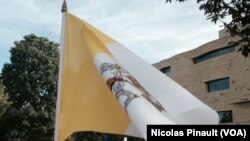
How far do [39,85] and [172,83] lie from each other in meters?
34.4

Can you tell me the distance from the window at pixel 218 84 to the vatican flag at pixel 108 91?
40.2 m

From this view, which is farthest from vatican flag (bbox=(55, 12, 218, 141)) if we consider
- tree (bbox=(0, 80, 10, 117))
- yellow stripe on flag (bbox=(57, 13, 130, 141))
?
tree (bbox=(0, 80, 10, 117))

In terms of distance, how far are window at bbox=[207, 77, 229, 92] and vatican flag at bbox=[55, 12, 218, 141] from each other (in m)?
40.2

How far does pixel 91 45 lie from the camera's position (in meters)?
9.05

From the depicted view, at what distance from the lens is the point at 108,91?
844 cm

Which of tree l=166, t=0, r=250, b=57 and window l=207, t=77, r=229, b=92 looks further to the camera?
window l=207, t=77, r=229, b=92

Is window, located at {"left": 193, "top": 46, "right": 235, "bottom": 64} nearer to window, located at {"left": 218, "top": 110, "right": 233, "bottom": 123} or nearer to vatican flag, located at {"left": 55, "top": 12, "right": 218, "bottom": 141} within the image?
window, located at {"left": 218, "top": 110, "right": 233, "bottom": 123}

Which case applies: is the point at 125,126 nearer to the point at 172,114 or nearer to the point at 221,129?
the point at 172,114

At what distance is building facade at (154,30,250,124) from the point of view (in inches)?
1783

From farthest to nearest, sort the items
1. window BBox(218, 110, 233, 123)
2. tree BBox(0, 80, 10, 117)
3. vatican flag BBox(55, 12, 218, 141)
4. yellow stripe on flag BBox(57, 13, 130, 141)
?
window BBox(218, 110, 233, 123) → tree BBox(0, 80, 10, 117) → yellow stripe on flag BBox(57, 13, 130, 141) → vatican flag BBox(55, 12, 218, 141)

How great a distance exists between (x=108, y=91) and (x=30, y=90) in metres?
33.3
